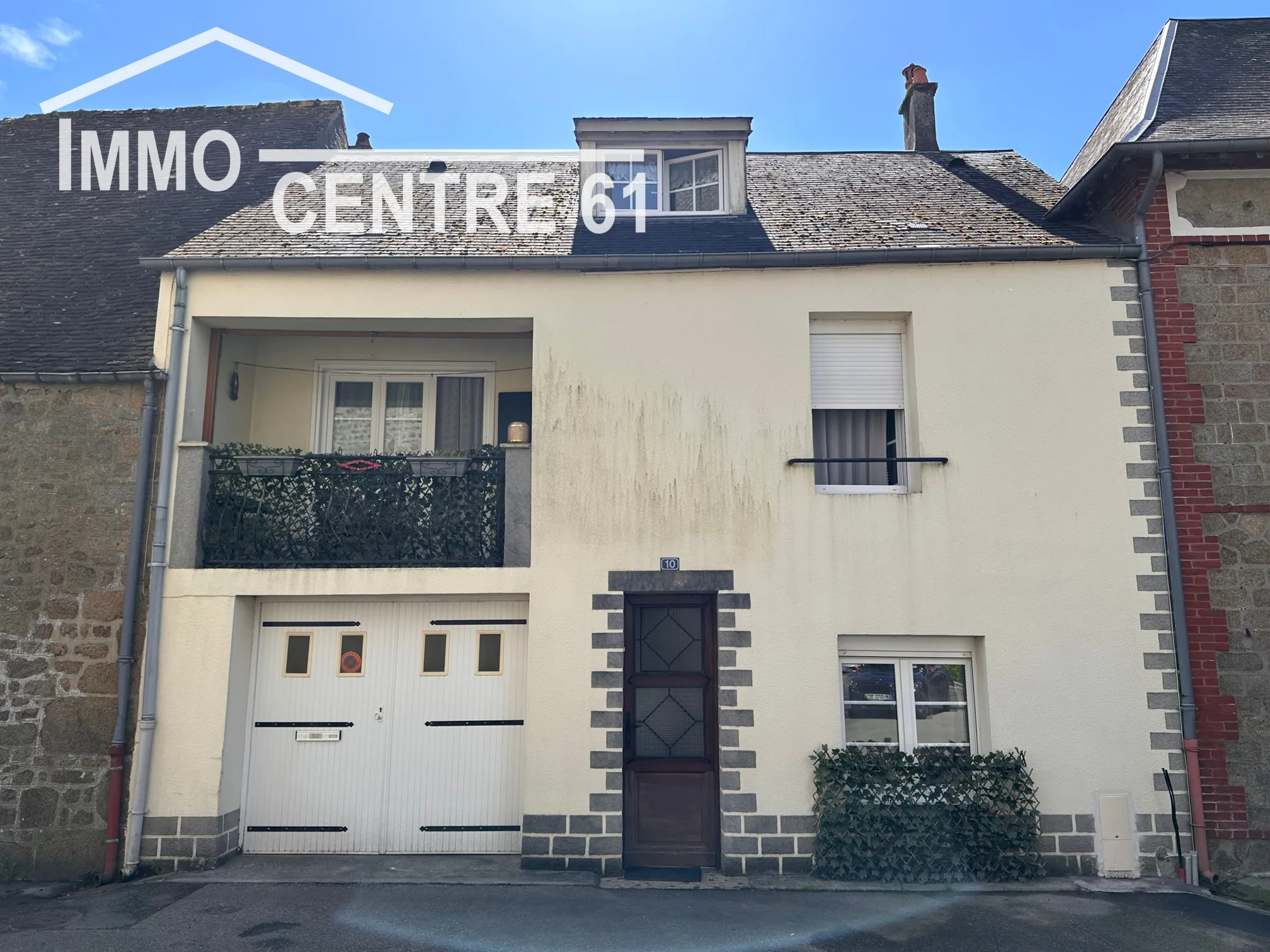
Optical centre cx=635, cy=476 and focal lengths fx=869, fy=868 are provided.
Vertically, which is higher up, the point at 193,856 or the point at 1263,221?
the point at 1263,221

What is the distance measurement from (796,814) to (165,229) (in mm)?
9157

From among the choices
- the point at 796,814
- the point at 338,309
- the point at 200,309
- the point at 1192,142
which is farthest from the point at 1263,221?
the point at 200,309

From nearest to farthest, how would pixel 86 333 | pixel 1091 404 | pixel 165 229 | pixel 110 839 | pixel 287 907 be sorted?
1. pixel 287 907
2. pixel 110 839
3. pixel 1091 404
4. pixel 86 333
5. pixel 165 229

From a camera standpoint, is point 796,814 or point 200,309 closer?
point 796,814

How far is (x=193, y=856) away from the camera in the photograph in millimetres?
7090

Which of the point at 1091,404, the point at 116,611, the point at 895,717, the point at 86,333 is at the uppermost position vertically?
the point at 86,333

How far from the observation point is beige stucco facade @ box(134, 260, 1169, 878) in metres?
7.17

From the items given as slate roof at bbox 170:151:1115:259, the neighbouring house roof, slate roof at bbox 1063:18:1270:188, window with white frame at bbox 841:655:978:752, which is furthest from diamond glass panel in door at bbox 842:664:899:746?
the neighbouring house roof

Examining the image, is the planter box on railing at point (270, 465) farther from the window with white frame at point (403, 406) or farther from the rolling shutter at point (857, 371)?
the rolling shutter at point (857, 371)

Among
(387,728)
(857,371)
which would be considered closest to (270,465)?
(387,728)

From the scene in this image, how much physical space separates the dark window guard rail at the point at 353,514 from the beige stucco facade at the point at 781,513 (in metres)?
0.25

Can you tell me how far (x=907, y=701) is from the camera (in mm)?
7410

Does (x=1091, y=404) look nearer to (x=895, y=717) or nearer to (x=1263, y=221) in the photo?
(x=1263, y=221)

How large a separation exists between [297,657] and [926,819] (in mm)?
5587
